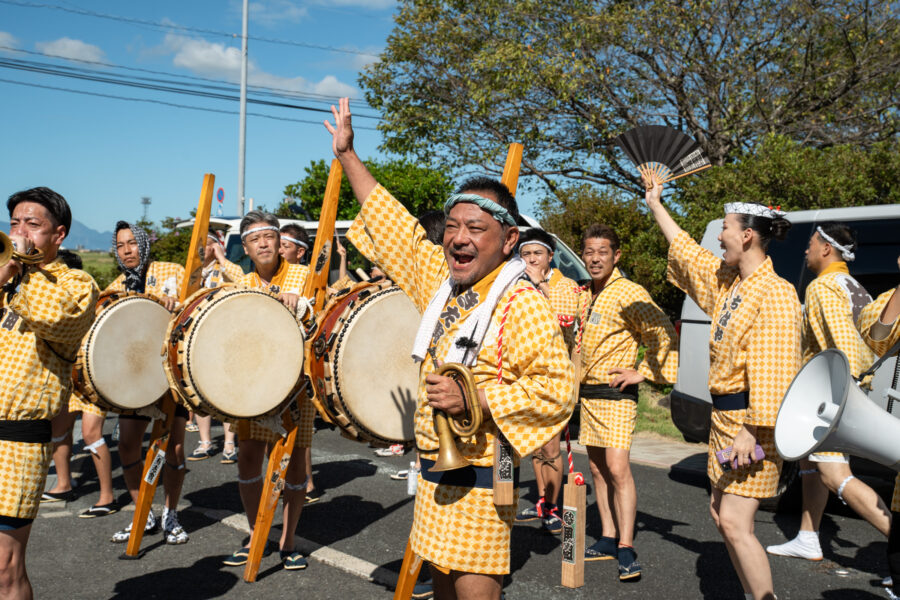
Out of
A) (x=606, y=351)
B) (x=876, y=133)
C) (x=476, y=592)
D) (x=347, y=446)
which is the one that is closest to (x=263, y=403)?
(x=476, y=592)

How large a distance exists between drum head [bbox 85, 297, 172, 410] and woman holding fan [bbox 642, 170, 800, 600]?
9.54 feet

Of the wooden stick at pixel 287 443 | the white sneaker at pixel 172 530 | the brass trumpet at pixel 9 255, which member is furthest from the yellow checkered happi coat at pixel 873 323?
the white sneaker at pixel 172 530

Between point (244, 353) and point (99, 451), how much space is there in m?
2.30

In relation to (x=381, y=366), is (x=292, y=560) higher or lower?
lower

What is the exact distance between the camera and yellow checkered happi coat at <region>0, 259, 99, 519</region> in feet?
9.28

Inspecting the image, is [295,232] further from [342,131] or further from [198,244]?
[342,131]

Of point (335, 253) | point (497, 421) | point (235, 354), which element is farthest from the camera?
point (335, 253)

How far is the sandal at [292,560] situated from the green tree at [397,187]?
371 inches

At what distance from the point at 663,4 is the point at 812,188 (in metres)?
5.04

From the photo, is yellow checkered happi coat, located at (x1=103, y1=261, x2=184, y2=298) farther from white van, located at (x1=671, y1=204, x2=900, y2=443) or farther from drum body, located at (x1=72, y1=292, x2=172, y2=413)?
white van, located at (x1=671, y1=204, x2=900, y2=443)

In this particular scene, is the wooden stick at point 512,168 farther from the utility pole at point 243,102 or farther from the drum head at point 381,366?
the utility pole at point 243,102

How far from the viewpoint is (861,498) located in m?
4.09

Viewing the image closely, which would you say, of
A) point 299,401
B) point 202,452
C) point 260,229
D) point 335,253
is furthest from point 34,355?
point 335,253

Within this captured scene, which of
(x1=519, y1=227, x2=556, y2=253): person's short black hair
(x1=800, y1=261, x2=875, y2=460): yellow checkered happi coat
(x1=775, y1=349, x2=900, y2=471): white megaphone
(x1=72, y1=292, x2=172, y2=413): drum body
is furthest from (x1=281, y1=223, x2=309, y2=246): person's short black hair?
(x1=775, y1=349, x2=900, y2=471): white megaphone
